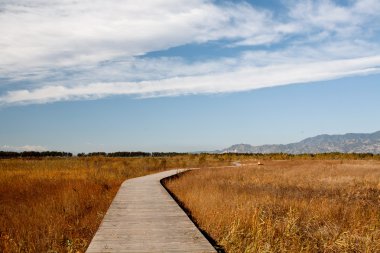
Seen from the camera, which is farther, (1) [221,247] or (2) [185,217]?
(2) [185,217]

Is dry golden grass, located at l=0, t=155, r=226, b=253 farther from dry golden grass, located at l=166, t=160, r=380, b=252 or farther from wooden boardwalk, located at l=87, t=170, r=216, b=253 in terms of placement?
dry golden grass, located at l=166, t=160, r=380, b=252

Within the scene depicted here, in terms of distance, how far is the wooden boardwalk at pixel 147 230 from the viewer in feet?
21.9

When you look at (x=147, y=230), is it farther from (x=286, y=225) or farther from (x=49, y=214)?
(x=49, y=214)

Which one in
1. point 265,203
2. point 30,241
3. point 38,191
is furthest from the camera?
point 38,191

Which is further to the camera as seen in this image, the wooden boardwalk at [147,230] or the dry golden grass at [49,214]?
the dry golden grass at [49,214]

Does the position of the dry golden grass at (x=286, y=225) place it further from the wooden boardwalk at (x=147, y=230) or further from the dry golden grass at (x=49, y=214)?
the dry golden grass at (x=49, y=214)

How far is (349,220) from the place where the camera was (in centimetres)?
1051

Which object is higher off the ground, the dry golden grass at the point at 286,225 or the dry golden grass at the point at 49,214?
the dry golden grass at the point at 49,214

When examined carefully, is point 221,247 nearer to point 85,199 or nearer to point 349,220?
point 349,220

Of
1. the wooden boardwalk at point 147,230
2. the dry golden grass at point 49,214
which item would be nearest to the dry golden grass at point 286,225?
the wooden boardwalk at point 147,230

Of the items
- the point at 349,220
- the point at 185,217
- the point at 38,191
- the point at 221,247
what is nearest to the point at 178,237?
the point at 221,247

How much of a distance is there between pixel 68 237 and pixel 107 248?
83.3 inches

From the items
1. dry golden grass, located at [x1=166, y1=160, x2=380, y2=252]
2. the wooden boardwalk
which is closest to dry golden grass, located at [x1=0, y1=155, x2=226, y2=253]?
the wooden boardwalk

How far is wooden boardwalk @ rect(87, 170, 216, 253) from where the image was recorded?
669cm
